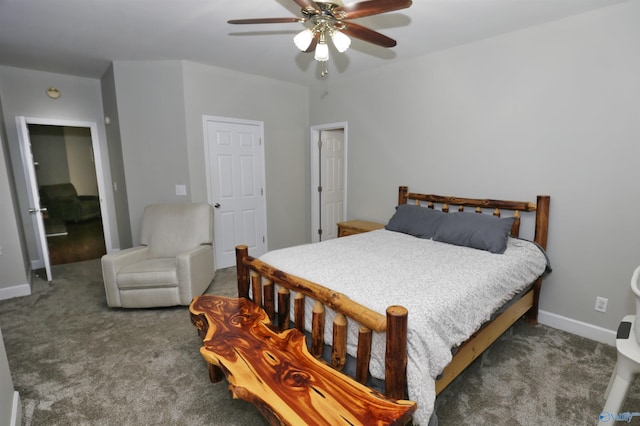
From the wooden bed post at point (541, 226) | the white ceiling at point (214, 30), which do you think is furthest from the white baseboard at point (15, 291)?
the wooden bed post at point (541, 226)

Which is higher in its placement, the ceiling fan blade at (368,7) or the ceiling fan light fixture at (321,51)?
the ceiling fan blade at (368,7)

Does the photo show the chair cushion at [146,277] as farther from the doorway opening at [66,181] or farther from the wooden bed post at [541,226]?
the doorway opening at [66,181]

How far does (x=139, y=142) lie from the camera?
3.70m

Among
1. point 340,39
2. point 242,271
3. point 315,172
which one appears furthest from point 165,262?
point 340,39

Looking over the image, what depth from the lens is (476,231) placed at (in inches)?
101

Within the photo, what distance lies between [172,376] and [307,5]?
240cm

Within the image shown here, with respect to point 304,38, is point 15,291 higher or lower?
lower

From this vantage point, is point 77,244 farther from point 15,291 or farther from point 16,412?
point 16,412

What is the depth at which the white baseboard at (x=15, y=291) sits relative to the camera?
326 cm

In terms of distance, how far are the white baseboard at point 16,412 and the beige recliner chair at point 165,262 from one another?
1.23 meters

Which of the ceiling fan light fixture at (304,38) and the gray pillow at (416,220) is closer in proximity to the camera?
the ceiling fan light fixture at (304,38)

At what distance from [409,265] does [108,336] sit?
2495 mm

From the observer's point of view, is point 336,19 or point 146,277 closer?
point 336,19

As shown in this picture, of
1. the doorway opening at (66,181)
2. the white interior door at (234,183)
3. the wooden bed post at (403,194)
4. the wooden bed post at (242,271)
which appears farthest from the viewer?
the doorway opening at (66,181)
